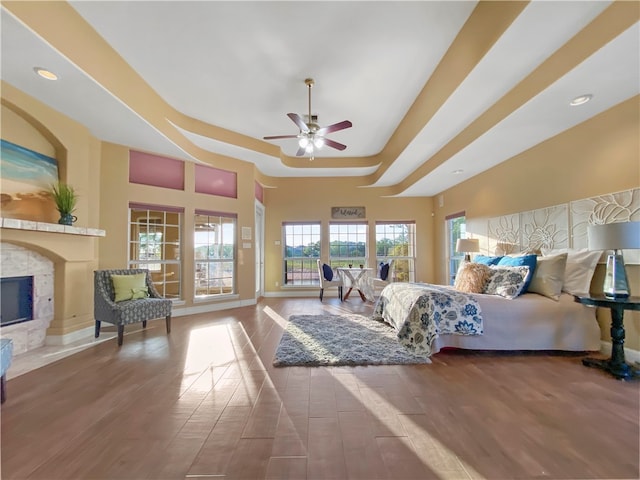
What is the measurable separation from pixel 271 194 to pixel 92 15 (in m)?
4.94

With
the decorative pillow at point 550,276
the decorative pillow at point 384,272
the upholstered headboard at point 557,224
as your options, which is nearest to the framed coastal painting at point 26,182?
the decorative pillow at point 384,272

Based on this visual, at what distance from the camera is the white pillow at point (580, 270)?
301 centimetres

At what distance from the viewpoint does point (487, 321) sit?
9.93ft

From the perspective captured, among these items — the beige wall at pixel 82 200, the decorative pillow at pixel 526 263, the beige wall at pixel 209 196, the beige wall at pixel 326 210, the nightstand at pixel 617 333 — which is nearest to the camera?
the nightstand at pixel 617 333

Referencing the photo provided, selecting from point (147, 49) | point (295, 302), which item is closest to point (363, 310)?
point (295, 302)

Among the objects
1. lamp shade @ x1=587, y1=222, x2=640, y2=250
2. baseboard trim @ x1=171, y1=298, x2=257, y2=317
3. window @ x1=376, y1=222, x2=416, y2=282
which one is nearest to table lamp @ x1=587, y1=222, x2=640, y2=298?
lamp shade @ x1=587, y1=222, x2=640, y2=250

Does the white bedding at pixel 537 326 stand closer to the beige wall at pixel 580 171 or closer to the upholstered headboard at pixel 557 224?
the beige wall at pixel 580 171

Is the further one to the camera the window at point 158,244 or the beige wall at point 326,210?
the beige wall at point 326,210

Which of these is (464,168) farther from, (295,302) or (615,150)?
(295,302)

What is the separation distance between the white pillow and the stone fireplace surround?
18.7ft

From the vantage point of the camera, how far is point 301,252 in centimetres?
745

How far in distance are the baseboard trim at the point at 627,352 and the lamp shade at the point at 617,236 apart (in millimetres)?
1148

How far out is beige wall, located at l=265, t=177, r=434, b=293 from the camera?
24.0 feet

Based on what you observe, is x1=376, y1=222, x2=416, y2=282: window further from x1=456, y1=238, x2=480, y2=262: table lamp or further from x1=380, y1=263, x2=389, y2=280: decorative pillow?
x1=456, y1=238, x2=480, y2=262: table lamp
